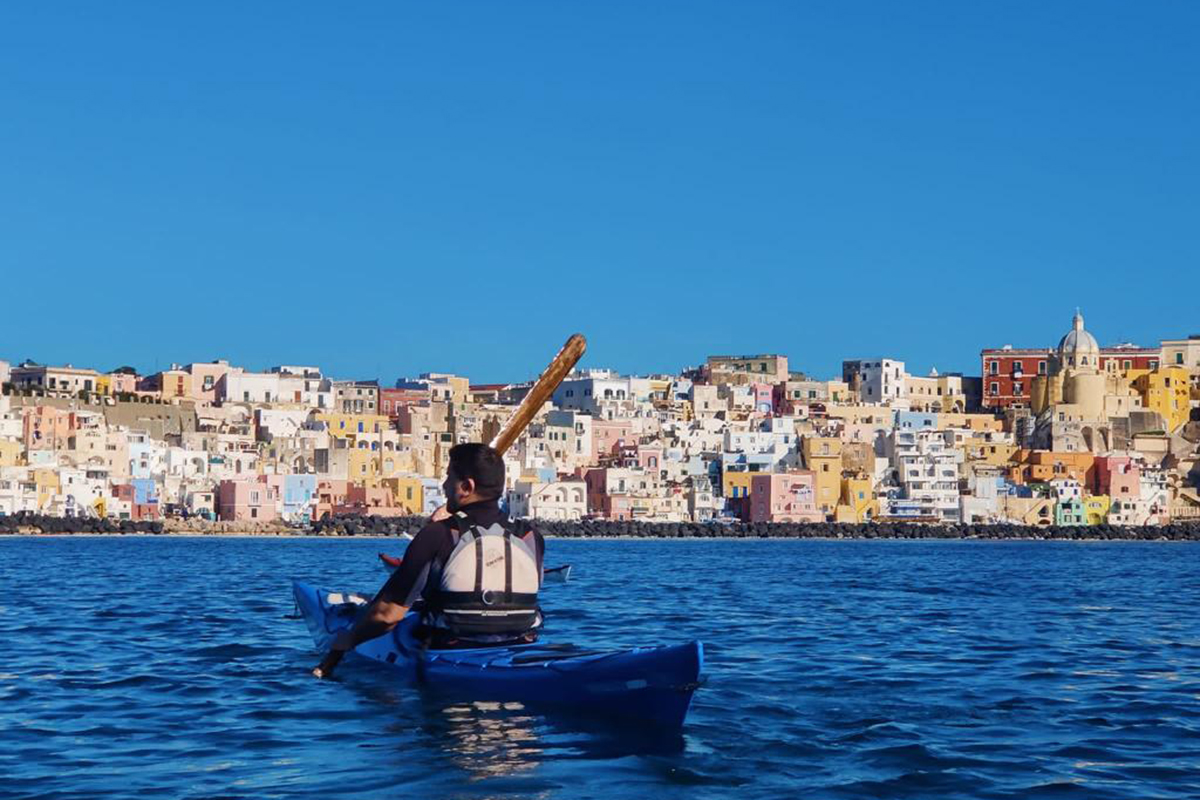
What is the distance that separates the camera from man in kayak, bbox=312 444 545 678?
1072 cm

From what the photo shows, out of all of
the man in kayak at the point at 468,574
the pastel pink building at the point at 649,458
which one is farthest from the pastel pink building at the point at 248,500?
the man in kayak at the point at 468,574

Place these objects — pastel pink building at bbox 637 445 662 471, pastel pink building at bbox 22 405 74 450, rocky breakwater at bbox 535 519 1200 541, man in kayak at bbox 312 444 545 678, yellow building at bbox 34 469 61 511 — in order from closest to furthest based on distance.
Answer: man in kayak at bbox 312 444 545 678 < yellow building at bbox 34 469 61 511 < rocky breakwater at bbox 535 519 1200 541 < pastel pink building at bbox 22 405 74 450 < pastel pink building at bbox 637 445 662 471

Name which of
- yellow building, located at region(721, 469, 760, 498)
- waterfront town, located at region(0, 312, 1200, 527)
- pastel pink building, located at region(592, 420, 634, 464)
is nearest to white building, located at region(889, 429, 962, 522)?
waterfront town, located at region(0, 312, 1200, 527)

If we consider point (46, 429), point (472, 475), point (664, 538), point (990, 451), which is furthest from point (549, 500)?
point (472, 475)

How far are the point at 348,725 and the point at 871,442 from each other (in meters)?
105

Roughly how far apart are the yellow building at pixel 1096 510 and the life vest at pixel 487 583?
4007 inches

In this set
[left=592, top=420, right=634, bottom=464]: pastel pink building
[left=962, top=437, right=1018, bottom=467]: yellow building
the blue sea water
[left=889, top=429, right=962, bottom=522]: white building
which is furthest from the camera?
[left=962, top=437, right=1018, bottom=467]: yellow building

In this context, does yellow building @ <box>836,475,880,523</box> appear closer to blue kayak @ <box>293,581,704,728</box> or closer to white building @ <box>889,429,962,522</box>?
white building @ <box>889,429,962,522</box>

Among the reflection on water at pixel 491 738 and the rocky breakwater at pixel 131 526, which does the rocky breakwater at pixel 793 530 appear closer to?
the rocky breakwater at pixel 131 526

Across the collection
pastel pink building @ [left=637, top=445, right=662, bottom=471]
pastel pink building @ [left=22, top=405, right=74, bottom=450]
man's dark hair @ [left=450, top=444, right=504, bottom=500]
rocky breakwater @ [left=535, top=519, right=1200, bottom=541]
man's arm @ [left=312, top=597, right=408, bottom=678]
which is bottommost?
man's arm @ [left=312, top=597, right=408, bottom=678]

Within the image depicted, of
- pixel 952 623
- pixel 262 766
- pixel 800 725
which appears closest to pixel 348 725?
pixel 262 766

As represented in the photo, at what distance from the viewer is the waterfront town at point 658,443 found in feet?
315

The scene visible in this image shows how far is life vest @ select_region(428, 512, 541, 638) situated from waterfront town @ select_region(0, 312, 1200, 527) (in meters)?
78.9

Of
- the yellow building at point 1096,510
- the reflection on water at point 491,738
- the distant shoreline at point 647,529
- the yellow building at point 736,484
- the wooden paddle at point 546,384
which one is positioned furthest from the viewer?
the yellow building at point 1096,510
